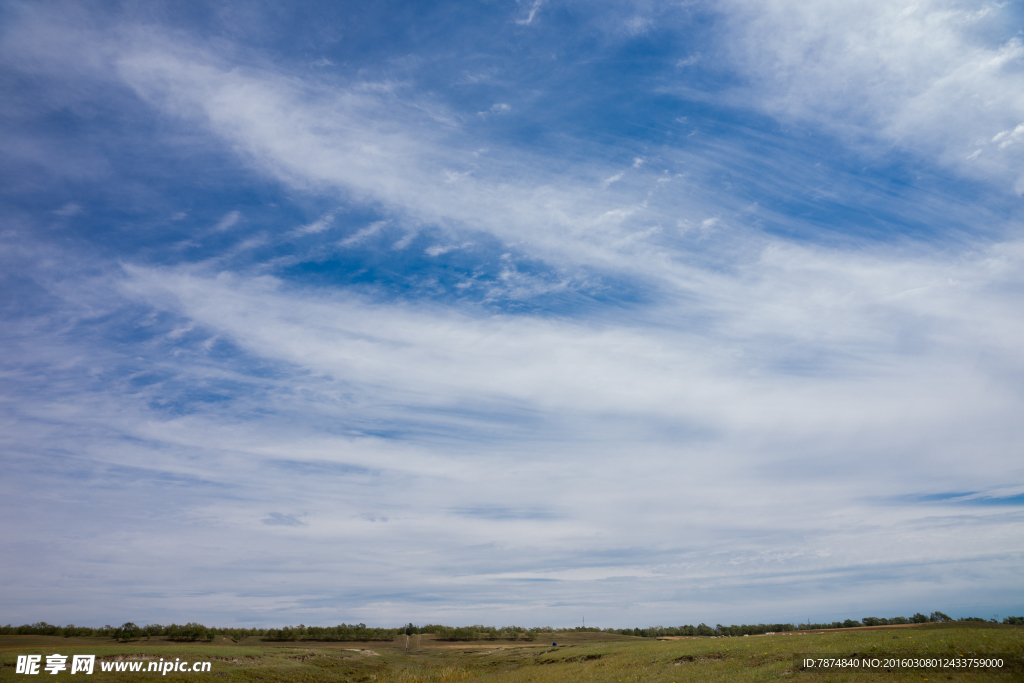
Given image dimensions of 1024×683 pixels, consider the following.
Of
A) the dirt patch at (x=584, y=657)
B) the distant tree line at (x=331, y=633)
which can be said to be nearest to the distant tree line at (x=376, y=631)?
the distant tree line at (x=331, y=633)

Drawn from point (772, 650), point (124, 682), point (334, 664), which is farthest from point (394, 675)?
point (772, 650)

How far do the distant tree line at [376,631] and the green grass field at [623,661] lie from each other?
1407cm

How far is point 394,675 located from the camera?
6838 cm

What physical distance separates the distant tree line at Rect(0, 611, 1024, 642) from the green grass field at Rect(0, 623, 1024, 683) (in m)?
14.1

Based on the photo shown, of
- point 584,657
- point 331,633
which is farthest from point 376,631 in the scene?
point 584,657

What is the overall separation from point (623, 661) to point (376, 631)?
10212 centimetres

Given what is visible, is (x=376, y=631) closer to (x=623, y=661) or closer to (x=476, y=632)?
(x=476, y=632)

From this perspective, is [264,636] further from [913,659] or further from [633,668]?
[913,659]

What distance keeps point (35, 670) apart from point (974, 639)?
7216cm

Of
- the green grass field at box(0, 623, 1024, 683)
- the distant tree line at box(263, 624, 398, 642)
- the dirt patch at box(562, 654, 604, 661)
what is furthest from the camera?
→ the distant tree line at box(263, 624, 398, 642)

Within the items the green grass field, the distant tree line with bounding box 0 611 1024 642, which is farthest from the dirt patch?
the distant tree line with bounding box 0 611 1024 642

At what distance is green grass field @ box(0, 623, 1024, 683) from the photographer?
31109mm

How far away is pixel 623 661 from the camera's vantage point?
53000 millimetres

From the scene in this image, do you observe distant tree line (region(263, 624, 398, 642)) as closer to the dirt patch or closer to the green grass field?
the green grass field
